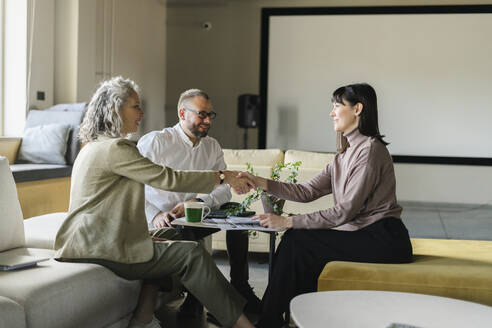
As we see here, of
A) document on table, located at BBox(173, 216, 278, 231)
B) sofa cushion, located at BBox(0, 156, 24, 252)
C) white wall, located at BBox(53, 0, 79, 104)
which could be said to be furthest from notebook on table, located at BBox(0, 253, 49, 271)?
white wall, located at BBox(53, 0, 79, 104)

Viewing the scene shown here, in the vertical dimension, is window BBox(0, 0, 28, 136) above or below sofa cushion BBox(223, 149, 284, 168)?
above

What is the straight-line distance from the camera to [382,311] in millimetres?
1652

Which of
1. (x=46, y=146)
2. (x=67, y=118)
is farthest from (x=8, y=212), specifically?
(x=67, y=118)

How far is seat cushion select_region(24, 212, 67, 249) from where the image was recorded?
2746 mm

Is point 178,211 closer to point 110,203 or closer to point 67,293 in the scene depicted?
point 110,203

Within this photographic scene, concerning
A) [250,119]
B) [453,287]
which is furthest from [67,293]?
[250,119]

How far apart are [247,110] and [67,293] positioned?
678 cm

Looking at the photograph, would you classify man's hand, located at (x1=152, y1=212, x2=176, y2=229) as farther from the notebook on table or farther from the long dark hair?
the long dark hair

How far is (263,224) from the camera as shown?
2301 mm

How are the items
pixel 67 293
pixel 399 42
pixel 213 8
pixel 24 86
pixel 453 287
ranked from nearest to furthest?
1. pixel 67 293
2. pixel 453 287
3. pixel 24 86
4. pixel 399 42
5. pixel 213 8

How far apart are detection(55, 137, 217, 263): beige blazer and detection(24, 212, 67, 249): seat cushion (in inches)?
21.4

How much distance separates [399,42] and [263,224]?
6974 millimetres

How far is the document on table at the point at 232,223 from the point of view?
224 cm

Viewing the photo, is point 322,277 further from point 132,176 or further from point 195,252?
point 132,176
